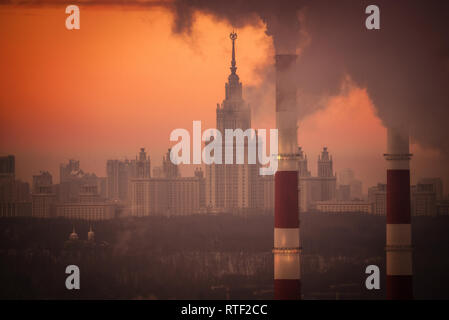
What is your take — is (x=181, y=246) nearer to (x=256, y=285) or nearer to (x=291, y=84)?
(x=256, y=285)

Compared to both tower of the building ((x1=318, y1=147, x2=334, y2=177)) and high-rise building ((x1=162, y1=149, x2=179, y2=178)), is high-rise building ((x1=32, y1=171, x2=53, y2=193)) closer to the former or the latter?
high-rise building ((x1=162, y1=149, x2=179, y2=178))

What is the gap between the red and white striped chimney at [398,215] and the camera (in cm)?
3044

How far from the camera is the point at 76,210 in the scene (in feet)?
193

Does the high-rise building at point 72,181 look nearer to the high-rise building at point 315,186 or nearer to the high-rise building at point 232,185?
the high-rise building at point 232,185

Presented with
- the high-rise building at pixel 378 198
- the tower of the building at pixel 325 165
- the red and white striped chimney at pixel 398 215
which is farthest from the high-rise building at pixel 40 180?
the red and white striped chimney at pixel 398 215

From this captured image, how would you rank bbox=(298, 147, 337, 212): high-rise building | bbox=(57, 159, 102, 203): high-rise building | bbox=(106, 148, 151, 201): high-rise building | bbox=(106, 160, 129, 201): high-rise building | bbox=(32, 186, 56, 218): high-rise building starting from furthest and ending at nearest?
bbox=(106, 148, 151, 201): high-rise building
bbox=(106, 160, 129, 201): high-rise building
bbox=(298, 147, 337, 212): high-rise building
bbox=(32, 186, 56, 218): high-rise building
bbox=(57, 159, 102, 203): high-rise building

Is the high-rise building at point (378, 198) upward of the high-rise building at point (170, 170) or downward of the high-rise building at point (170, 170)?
downward

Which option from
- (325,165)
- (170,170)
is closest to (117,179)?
(170,170)

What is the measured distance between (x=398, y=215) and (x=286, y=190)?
16.8 ft

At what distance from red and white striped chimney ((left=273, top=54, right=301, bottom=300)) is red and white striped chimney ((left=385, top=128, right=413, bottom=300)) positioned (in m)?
4.13

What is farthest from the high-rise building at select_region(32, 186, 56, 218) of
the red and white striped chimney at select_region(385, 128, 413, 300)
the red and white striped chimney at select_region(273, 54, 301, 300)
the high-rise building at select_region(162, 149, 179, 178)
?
the red and white striped chimney at select_region(385, 128, 413, 300)

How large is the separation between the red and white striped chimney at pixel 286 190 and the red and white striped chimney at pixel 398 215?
4.13 metres

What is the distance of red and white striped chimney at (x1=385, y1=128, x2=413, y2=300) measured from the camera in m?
30.4
